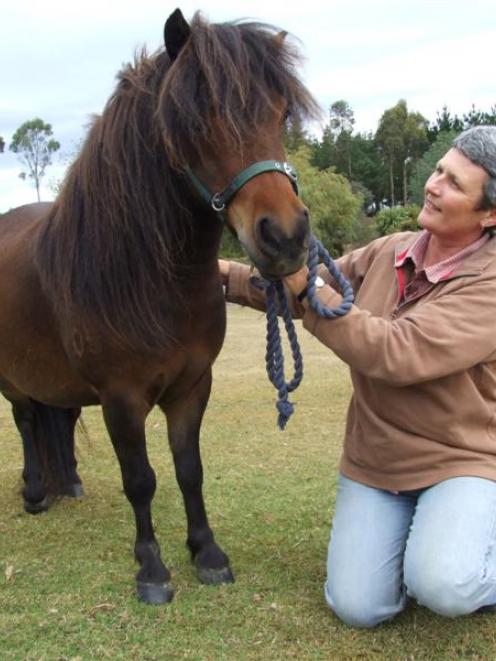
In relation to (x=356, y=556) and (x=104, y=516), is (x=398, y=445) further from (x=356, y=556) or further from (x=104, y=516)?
(x=104, y=516)

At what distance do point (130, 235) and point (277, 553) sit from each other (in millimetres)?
1643

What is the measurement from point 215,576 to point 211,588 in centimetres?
6

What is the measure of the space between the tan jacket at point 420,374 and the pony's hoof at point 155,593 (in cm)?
88

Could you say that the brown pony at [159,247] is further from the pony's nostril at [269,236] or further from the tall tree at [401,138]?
the tall tree at [401,138]

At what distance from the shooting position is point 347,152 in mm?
51438

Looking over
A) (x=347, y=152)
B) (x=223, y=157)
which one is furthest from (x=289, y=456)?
(x=347, y=152)

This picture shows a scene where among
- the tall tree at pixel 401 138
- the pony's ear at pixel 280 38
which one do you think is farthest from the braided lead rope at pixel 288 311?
the tall tree at pixel 401 138

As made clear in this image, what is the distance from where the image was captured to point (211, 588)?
2857 mm

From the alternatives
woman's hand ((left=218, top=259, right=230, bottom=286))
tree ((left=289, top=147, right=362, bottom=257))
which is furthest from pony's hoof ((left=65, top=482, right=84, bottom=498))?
tree ((left=289, top=147, right=362, bottom=257))

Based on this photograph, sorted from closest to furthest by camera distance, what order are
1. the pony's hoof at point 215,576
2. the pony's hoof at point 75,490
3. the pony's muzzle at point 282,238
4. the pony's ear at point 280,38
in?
the pony's muzzle at point 282,238 → the pony's ear at point 280,38 → the pony's hoof at point 215,576 → the pony's hoof at point 75,490

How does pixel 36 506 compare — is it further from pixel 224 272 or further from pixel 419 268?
pixel 419 268

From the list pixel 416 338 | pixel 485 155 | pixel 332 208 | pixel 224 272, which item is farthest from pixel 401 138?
pixel 416 338

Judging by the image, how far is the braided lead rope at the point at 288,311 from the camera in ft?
7.39

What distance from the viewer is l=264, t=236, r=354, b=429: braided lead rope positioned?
7.39 feet
